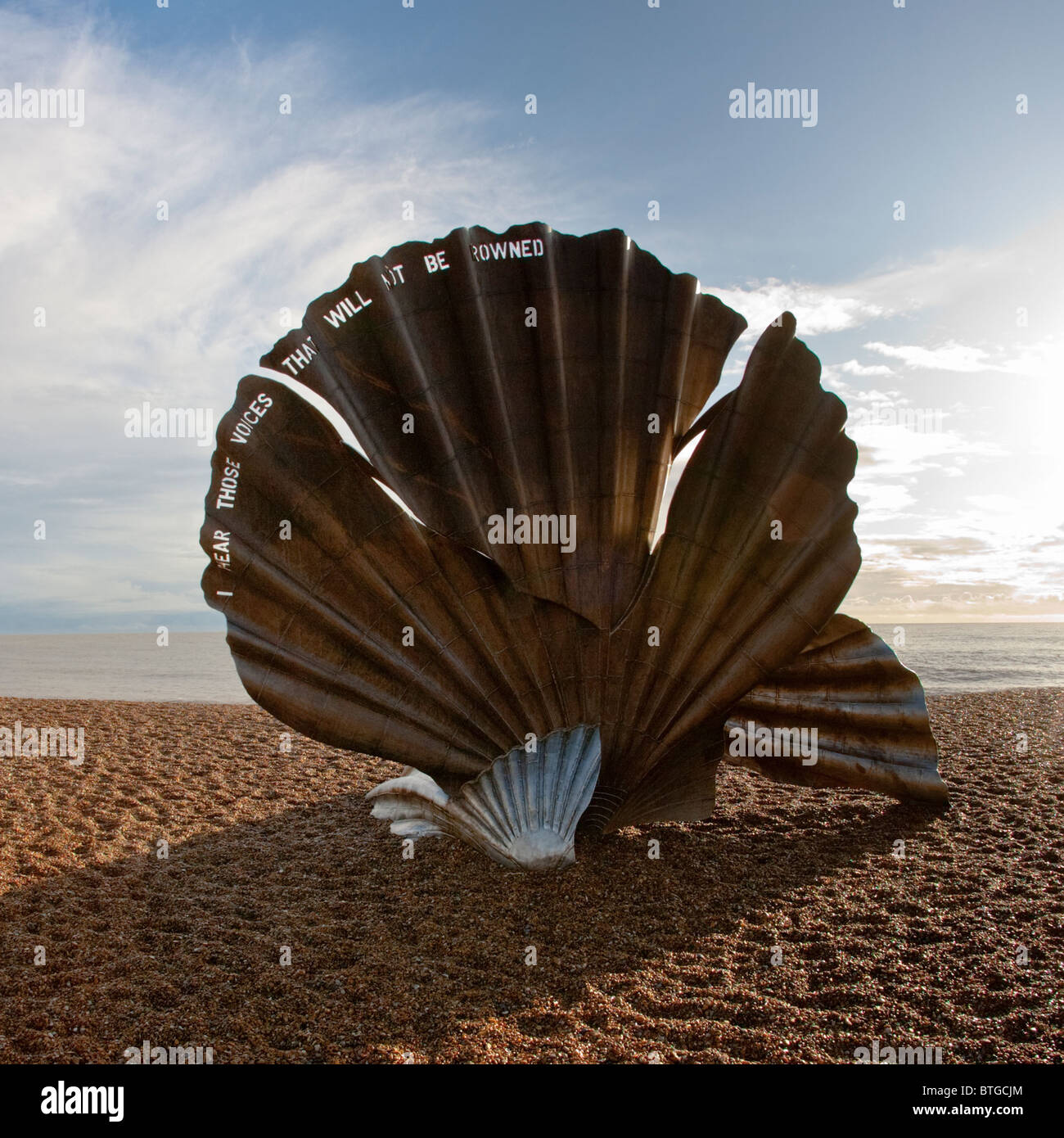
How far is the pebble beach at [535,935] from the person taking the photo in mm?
3197

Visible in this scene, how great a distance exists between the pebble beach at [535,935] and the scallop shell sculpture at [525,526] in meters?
0.62

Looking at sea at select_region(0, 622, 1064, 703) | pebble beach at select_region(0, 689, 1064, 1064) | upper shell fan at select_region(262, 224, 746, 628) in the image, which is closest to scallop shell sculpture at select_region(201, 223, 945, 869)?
upper shell fan at select_region(262, 224, 746, 628)

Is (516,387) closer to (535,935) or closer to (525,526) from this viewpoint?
(525,526)

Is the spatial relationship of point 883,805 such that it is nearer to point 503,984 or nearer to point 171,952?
point 503,984

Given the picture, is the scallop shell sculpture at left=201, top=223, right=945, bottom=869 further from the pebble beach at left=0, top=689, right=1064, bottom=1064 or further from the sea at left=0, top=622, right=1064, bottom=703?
the sea at left=0, top=622, right=1064, bottom=703

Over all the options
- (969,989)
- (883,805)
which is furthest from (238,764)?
(969,989)

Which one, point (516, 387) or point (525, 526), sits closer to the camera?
point (525, 526)

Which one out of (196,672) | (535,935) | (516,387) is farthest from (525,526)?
(196,672)

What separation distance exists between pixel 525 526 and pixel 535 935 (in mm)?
2229

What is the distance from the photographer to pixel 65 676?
86.0ft

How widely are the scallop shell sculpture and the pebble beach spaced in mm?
621

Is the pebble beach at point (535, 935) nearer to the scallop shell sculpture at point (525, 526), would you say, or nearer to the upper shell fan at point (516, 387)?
the scallop shell sculpture at point (525, 526)

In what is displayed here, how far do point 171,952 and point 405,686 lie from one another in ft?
5.81

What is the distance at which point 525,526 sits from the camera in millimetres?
4926
